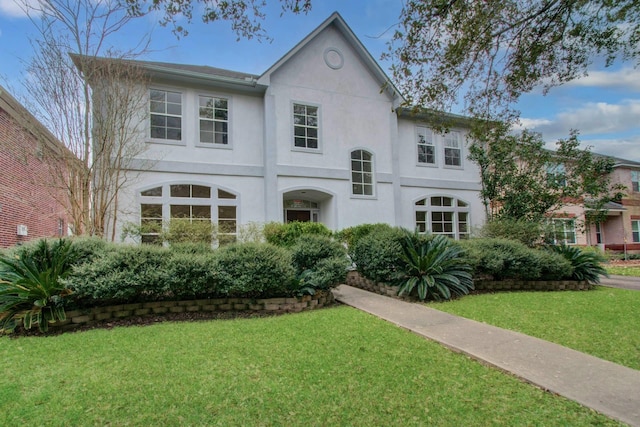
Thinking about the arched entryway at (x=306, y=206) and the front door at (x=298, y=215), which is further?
the front door at (x=298, y=215)

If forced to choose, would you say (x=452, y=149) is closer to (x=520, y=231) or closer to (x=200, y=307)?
(x=520, y=231)

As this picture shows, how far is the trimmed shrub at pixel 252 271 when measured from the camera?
21.3ft

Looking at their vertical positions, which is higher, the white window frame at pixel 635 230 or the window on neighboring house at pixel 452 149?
the window on neighboring house at pixel 452 149

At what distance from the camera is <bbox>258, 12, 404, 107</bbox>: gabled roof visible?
1270cm

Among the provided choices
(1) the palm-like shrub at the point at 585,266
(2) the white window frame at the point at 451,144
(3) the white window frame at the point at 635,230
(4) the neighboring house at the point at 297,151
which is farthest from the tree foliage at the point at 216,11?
(3) the white window frame at the point at 635,230

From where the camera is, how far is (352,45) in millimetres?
14391

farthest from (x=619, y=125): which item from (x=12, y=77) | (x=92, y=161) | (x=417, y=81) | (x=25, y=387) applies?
(x=12, y=77)

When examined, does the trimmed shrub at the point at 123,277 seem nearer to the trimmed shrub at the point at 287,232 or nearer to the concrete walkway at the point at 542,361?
the concrete walkway at the point at 542,361

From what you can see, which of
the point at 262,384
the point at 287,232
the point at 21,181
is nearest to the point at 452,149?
the point at 287,232

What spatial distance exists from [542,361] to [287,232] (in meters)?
7.38

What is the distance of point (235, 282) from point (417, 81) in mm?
5249

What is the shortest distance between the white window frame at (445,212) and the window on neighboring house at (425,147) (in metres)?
1.68

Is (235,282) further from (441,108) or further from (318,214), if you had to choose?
(318,214)

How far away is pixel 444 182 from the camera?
15883mm
